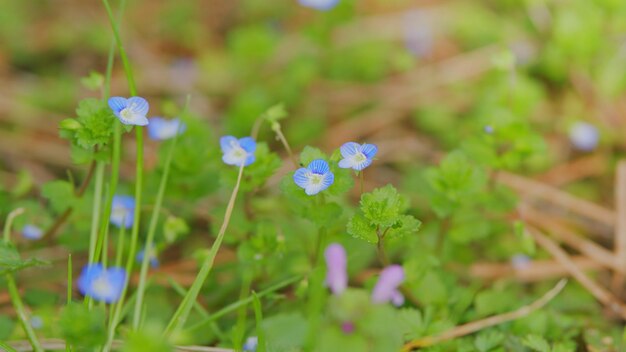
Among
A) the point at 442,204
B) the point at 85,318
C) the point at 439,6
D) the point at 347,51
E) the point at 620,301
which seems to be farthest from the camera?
the point at 439,6

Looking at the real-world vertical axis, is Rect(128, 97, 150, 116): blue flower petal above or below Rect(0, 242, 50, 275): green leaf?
above

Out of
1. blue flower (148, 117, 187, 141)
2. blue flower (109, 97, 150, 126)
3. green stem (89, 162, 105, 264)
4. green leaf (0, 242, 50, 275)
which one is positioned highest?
blue flower (148, 117, 187, 141)

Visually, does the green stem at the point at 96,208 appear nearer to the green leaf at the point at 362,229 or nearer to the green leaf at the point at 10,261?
the green leaf at the point at 10,261

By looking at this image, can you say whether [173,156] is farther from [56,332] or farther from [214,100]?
[214,100]

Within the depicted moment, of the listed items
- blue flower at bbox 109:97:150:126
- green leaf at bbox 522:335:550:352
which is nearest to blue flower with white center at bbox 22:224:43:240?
blue flower at bbox 109:97:150:126

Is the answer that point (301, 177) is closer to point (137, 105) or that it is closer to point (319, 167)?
point (319, 167)

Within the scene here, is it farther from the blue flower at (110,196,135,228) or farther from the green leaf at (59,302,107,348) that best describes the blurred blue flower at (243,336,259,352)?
the blue flower at (110,196,135,228)

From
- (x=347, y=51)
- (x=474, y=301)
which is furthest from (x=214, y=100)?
(x=474, y=301)

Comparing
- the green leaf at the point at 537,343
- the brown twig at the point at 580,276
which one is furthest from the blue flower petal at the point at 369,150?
the brown twig at the point at 580,276
